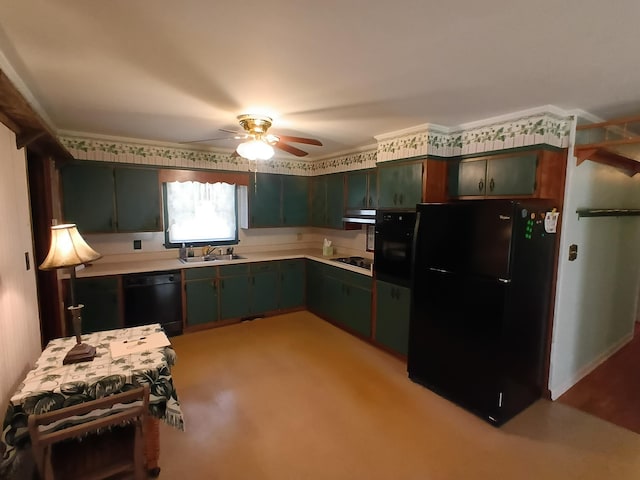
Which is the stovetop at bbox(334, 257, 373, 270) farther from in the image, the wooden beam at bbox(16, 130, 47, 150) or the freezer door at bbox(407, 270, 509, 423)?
the wooden beam at bbox(16, 130, 47, 150)

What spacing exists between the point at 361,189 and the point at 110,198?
3014 millimetres

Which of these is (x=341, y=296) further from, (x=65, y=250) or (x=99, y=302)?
(x=65, y=250)

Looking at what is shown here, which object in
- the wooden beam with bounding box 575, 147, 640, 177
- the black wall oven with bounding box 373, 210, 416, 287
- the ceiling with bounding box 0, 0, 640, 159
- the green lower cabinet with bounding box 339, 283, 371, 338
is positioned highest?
the ceiling with bounding box 0, 0, 640, 159

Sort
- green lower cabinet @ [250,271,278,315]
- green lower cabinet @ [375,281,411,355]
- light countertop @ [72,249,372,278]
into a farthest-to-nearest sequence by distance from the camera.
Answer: green lower cabinet @ [250,271,278,315] → light countertop @ [72,249,372,278] → green lower cabinet @ [375,281,411,355]

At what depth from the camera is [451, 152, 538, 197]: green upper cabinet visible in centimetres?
260

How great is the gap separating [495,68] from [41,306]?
3751 mm

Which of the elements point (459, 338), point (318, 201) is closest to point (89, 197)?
point (318, 201)

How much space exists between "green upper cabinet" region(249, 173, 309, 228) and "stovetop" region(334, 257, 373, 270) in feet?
3.44

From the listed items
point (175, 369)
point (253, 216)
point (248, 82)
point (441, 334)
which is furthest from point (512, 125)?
point (175, 369)

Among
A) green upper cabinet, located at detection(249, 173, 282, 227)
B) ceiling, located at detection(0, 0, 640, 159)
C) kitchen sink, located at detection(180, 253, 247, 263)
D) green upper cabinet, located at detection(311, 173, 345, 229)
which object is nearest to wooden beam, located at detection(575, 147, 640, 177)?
ceiling, located at detection(0, 0, 640, 159)

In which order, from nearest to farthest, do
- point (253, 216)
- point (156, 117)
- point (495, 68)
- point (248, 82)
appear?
point (495, 68)
point (248, 82)
point (156, 117)
point (253, 216)

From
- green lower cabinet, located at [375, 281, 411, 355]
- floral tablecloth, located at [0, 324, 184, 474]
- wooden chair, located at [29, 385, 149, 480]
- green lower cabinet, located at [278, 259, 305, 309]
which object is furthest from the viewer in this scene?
green lower cabinet, located at [278, 259, 305, 309]

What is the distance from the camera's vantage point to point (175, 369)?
127 inches

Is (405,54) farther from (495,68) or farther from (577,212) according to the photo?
(577,212)
